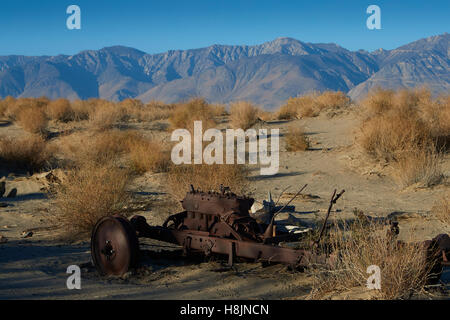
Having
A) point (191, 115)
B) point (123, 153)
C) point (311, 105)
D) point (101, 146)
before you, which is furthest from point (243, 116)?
point (101, 146)

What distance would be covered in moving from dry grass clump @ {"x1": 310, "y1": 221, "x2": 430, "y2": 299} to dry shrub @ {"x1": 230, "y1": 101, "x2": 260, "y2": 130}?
60.7 feet

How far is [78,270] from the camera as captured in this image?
577 cm

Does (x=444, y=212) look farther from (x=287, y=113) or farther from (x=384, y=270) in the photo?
(x=287, y=113)

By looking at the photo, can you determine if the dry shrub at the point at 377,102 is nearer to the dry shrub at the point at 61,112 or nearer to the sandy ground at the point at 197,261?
the sandy ground at the point at 197,261

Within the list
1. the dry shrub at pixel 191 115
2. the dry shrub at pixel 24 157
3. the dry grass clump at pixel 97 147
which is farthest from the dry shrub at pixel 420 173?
the dry shrub at pixel 191 115

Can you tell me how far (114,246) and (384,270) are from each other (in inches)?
114

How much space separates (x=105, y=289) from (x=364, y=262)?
2508mm

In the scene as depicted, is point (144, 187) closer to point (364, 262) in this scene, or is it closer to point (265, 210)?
point (265, 210)

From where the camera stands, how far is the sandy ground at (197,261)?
5238 millimetres

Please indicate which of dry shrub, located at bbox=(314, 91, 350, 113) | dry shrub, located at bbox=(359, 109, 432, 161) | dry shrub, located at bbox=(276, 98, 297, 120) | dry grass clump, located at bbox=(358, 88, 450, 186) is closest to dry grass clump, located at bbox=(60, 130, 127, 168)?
dry shrub, located at bbox=(359, 109, 432, 161)

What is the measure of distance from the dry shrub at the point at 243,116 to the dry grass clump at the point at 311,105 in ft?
11.9

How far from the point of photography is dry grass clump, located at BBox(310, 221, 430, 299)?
440 cm

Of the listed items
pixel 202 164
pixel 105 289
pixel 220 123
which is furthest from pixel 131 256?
pixel 220 123

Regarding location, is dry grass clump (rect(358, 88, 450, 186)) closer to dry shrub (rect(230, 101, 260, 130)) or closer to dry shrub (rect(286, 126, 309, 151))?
dry shrub (rect(286, 126, 309, 151))
